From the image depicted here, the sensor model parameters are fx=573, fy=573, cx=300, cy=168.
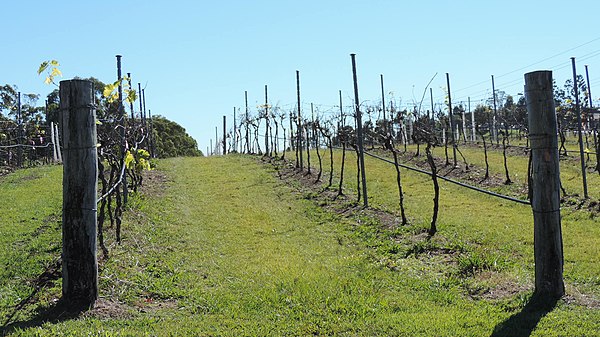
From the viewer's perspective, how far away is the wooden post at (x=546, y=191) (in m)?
4.92

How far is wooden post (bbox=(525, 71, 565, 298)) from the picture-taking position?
492 centimetres

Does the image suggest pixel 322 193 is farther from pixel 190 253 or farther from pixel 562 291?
pixel 562 291

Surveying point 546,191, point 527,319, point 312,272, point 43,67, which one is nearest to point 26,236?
point 43,67

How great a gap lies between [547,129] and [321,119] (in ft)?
45.1

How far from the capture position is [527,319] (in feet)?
15.0

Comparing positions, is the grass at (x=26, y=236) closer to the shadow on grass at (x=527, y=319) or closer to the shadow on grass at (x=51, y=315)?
the shadow on grass at (x=51, y=315)

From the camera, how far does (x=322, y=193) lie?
A: 1302cm

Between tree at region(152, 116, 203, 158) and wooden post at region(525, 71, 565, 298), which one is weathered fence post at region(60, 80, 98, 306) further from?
tree at region(152, 116, 203, 158)

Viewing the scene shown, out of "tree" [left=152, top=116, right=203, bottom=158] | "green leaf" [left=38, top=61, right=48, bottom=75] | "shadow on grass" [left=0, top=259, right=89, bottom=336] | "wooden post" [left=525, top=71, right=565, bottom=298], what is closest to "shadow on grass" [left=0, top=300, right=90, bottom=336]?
"shadow on grass" [left=0, top=259, right=89, bottom=336]

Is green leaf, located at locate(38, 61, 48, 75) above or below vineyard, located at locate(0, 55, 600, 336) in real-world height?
above

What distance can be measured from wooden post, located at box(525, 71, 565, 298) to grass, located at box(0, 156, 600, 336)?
246mm

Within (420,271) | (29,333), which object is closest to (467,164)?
(420,271)

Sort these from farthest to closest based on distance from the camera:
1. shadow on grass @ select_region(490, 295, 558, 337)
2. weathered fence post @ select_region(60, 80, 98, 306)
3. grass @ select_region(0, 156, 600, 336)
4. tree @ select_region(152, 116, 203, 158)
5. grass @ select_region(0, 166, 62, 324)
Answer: tree @ select_region(152, 116, 203, 158) → grass @ select_region(0, 166, 62, 324) → weathered fence post @ select_region(60, 80, 98, 306) → grass @ select_region(0, 156, 600, 336) → shadow on grass @ select_region(490, 295, 558, 337)

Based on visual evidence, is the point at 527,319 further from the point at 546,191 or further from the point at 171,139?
the point at 171,139
